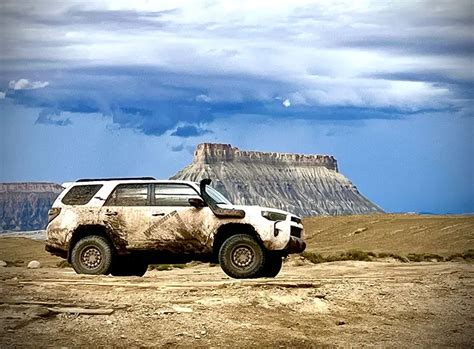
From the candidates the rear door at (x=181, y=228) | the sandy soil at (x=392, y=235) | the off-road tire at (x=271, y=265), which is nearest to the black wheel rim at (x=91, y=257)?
the rear door at (x=181, y=228)

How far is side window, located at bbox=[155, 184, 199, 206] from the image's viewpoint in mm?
12594

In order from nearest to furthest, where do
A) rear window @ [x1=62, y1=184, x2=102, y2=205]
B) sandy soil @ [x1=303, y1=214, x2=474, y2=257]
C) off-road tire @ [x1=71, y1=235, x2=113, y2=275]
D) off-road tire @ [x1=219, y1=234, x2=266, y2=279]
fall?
1. off-road tire @ [x1=219, y1=234, x2=266, y2=279]
2. off-road tire @ [x1=71, y1=235, x2=113, y2=275]
3. rear window @ [x1=62, y1=184, x2=102, y2=205]
4. sandy soil @ [x1=303, y1=214, x2=474, y2=257]

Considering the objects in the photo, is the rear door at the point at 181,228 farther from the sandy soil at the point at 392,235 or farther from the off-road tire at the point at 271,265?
the sandy soil at the point at 392,235

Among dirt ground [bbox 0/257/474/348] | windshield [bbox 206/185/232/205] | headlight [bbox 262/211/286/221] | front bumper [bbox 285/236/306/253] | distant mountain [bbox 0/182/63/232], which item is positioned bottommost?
dirt ground [bbox 0/257/474/348]

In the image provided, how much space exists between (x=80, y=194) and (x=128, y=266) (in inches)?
57.6

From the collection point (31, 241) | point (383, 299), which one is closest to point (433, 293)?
point (383, 299)

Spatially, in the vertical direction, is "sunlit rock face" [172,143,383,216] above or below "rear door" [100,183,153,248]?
above

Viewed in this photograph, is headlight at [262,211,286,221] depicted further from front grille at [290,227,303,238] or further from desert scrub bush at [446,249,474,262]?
desert scrub bush at [446,249,474,262]

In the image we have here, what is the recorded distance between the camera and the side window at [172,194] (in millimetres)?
12594

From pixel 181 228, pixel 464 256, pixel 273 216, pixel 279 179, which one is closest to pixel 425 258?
pixel 464 256

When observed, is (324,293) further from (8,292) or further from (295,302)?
(8,292)

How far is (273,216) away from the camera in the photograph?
40.7ft

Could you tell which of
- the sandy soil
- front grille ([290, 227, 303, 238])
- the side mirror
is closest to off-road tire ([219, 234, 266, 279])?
front grille ([290, 227, 303, 238])

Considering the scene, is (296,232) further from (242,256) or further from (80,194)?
(80,194)
